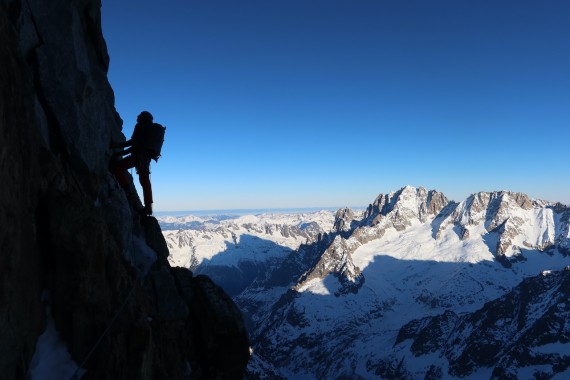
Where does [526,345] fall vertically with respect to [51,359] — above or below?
below

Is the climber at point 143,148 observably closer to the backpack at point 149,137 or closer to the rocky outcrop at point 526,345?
the backpack at point 149,137

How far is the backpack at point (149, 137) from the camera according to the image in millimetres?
19625

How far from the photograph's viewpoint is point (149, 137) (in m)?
19.7

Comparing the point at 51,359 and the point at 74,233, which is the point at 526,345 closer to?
the point at 51,359

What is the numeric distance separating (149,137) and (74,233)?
7.70 metres

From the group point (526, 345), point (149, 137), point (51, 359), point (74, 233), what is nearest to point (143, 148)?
point (149, 137)

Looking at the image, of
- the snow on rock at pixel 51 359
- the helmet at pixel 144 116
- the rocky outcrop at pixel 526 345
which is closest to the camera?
the snow on rock at pixel 51 359

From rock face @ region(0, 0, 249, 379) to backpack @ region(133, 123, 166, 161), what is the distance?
5.03 ft

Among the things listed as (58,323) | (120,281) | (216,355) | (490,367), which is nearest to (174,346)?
(216,355)

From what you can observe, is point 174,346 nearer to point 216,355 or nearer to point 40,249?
point 216,355

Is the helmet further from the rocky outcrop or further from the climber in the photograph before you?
the rocky outcrop

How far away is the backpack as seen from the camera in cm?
1962

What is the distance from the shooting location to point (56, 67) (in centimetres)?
Answer: 1488

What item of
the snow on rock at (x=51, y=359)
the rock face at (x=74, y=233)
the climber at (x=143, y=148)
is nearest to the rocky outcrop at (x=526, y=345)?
the rock face at (x=74, y=233)
